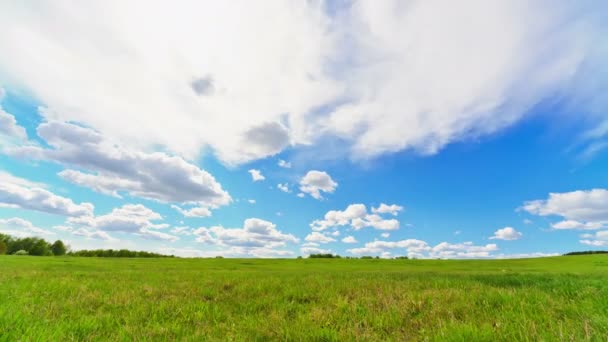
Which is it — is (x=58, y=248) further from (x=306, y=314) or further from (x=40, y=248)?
(x=306, y=314)

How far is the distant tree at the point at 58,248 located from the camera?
120 meters

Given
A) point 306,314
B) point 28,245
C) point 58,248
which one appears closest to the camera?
point 306,314

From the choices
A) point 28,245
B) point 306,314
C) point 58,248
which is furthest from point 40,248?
point 306,314

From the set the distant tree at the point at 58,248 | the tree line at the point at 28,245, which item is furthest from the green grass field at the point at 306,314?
the distant tree at the point at 58,248

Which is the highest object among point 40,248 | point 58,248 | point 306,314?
point 58,248

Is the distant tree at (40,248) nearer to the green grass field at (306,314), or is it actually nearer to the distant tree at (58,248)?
the distant tree at (58,248)

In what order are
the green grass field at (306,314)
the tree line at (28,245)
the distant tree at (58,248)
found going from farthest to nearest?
the distant tree at (58,248)
the tree line at (28,245)
the green grass field at (306,314)

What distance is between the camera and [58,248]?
120938mm

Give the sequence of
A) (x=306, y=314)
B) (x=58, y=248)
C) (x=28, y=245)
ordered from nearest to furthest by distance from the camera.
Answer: (x=306, y=314) < (x=28, y=245) < (x=58, y=248)

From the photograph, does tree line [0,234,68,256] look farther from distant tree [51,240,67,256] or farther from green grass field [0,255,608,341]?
green grass field [0,255,608,341]

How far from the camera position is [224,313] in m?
7.30

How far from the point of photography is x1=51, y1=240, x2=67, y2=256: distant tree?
4720 inches

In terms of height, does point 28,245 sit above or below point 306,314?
above

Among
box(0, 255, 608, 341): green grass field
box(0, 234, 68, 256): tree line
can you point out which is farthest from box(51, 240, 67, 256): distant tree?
box(0, 255, 608, 341): green grass field
